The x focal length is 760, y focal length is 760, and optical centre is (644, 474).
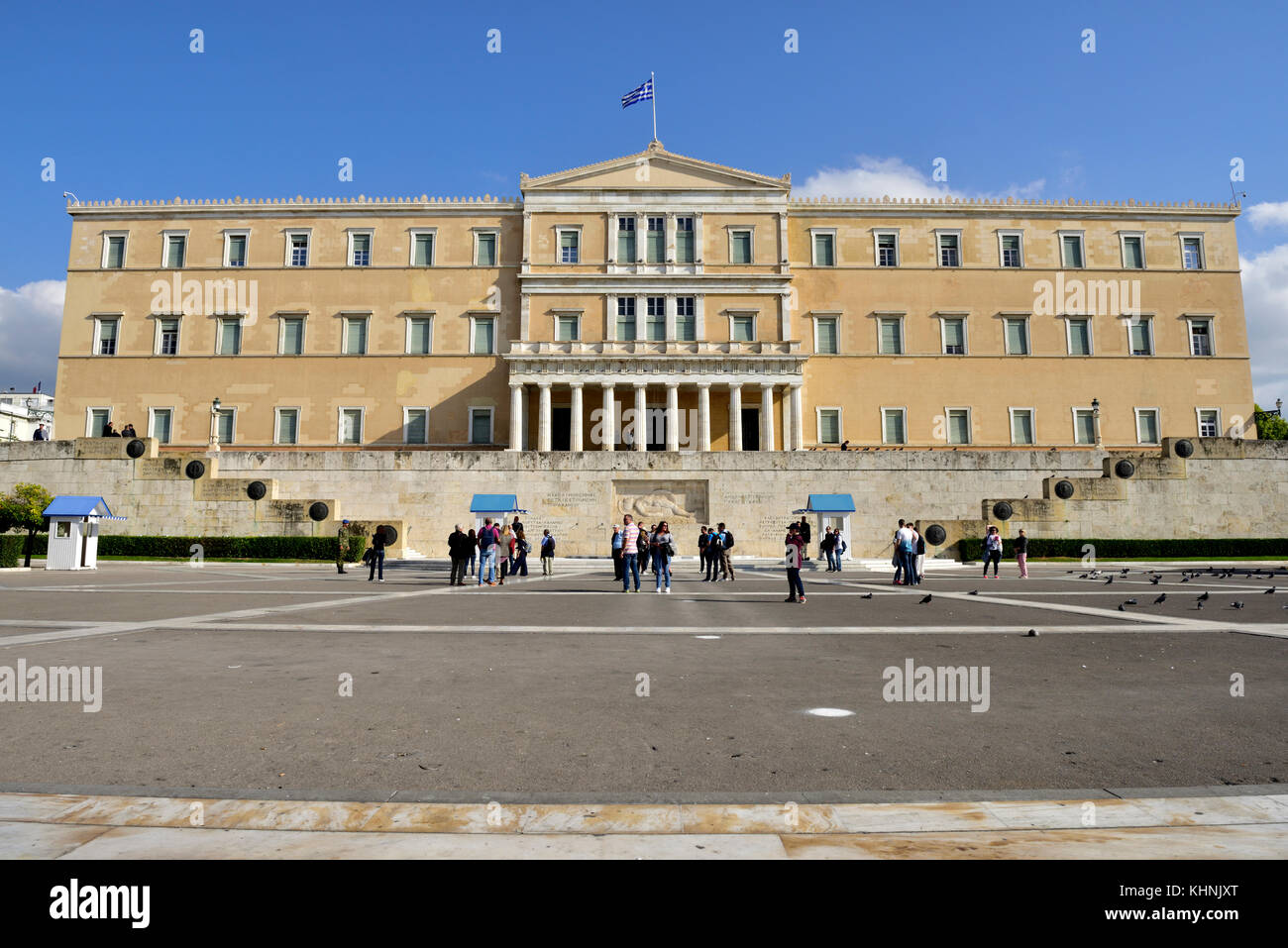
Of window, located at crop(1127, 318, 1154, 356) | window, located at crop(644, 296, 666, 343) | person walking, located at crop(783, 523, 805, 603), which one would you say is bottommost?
person walking, located at crop(783, 523, 805, 603)

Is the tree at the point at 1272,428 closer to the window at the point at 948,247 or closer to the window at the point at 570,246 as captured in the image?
the window at the point at 948,247

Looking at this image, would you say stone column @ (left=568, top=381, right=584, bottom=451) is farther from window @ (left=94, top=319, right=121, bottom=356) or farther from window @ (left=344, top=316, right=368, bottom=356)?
window @ (left=94, top=319, right=121, bottom=356)

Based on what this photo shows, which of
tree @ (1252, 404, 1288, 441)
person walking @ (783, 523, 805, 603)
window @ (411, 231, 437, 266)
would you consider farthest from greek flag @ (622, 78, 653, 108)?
tree @ (1252, 404, 1288, 441)

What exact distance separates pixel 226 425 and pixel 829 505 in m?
38.1

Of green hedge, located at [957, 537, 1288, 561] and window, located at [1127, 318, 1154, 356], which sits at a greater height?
window, located at [1127, 318, 1154, 356]

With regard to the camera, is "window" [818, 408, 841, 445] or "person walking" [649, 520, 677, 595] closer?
"person walking" [649, 520, 677, 595]

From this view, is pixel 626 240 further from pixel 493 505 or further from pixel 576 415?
pixel 493 505

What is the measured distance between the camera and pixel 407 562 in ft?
103

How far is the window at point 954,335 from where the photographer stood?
48.3 m

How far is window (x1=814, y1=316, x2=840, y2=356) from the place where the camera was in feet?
158

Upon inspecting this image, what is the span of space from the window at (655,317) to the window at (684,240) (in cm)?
305

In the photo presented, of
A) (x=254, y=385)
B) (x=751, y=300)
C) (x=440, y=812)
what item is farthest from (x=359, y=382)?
(x=440, y=812)

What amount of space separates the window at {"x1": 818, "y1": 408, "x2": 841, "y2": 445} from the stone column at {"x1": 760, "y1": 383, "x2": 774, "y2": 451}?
5098mm

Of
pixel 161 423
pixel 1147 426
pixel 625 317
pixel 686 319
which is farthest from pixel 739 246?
pixel 161 423
